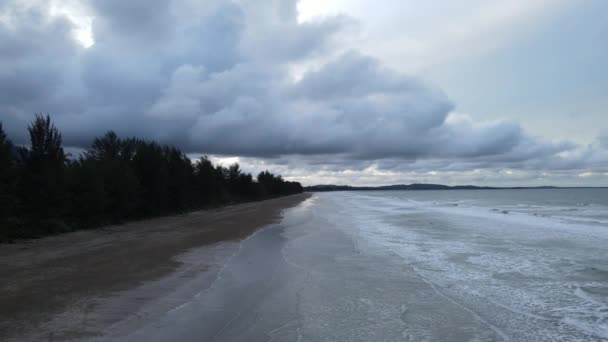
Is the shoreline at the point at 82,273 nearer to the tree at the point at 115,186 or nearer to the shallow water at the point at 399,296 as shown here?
the shallow water at the point at 399,296

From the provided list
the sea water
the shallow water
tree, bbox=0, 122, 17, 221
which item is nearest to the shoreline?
the shallow water

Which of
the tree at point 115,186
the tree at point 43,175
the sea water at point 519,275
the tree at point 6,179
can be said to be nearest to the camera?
the sea water at point 519,275

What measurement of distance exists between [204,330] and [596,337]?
22.4 ft

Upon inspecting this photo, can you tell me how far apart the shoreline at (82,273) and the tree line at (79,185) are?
192 cm

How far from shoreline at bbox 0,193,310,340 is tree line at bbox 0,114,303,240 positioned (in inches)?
75.7

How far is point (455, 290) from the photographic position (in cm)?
991

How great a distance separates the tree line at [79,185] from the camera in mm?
19281

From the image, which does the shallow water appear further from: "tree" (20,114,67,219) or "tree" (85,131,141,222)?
"tree" (85,131,141,222)

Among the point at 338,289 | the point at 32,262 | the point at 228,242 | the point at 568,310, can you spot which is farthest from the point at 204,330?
the point at 228,242

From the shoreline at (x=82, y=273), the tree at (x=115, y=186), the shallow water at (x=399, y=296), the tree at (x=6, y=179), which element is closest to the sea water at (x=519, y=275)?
the shallow water at (x=399, y=296)

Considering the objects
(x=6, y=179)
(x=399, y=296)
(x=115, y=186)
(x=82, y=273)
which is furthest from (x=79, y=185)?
(x=399, y=296)

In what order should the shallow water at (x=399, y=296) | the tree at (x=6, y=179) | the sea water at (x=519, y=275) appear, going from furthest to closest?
the tree at (x=6, y=179) < the sea water at (x=519, y=275) < the shallow water at (x=399, y=296)

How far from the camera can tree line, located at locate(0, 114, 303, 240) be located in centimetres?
1928

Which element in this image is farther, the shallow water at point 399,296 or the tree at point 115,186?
the tree at point 115,186
